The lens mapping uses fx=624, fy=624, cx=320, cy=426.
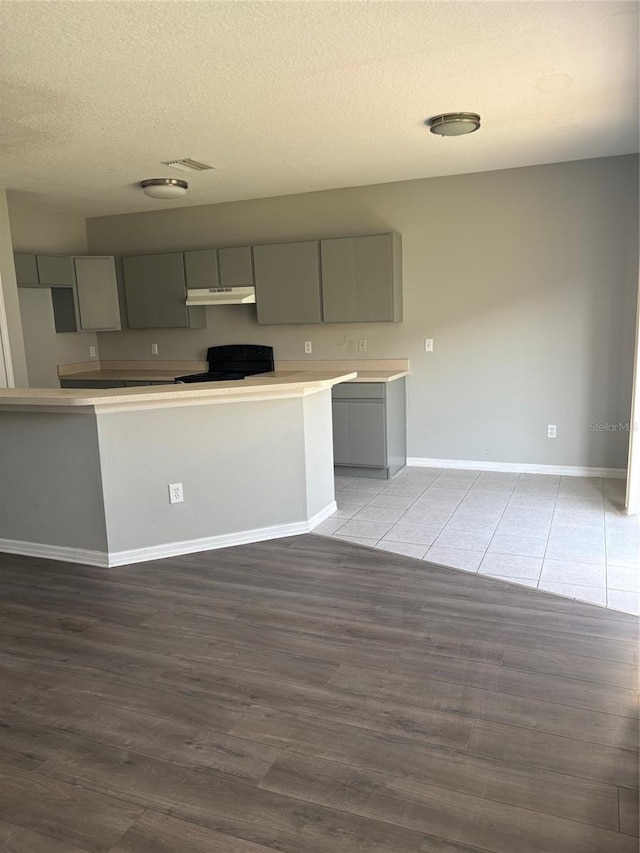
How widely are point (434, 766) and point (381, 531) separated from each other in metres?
2.13

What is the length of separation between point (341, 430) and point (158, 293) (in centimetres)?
241

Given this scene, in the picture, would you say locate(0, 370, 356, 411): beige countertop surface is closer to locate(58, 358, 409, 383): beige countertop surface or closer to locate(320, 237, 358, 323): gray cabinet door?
locate(58, 358, 409, 383): beige countertop surface

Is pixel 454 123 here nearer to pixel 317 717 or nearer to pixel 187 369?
pixel 317 717

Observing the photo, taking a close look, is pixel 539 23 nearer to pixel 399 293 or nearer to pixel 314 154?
pixel 314 154

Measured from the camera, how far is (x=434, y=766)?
1.93 metres

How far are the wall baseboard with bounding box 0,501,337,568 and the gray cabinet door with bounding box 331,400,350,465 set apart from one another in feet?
4.17

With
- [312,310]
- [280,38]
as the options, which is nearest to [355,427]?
[312,310]

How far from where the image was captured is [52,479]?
145 inches

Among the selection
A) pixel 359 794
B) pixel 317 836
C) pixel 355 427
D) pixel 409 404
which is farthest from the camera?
pixel 409 404

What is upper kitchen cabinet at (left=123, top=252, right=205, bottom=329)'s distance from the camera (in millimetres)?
6062

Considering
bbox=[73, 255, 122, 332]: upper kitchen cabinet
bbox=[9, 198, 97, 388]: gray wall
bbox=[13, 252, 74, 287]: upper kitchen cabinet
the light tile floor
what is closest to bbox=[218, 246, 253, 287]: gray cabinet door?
bbox=[73, 255, 122, 332]: upper kitchen cabinet

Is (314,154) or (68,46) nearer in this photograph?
(68,46)

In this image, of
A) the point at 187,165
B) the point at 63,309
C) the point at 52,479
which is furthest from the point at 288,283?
the point at 52,479

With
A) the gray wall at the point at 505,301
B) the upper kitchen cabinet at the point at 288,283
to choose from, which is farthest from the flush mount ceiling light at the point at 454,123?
the upper kitchen cabinet at the point at 288,283
